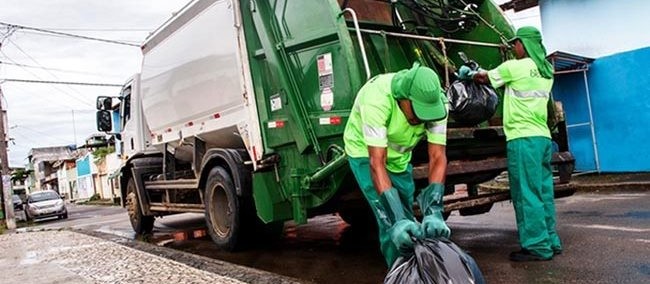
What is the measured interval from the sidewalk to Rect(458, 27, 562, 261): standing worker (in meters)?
1.84

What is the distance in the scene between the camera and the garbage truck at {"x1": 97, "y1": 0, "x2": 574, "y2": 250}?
14.6ft

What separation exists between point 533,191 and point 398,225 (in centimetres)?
214

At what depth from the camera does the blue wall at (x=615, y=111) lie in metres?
9.79

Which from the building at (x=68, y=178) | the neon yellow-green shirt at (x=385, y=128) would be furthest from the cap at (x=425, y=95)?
the building at (x=68, y=178)

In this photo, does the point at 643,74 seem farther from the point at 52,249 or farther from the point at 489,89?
the point at 52,249

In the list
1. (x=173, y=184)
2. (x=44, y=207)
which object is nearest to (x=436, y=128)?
(x=173, y=184)

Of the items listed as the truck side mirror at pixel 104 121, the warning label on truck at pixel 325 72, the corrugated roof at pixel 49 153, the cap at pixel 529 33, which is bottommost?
the warning label on truck at pixel 325 72

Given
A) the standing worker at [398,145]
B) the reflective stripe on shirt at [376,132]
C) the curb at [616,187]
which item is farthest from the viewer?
the curb at [616,187]

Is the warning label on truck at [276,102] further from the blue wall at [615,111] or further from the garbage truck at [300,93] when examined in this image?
the blue wall at [615,111]

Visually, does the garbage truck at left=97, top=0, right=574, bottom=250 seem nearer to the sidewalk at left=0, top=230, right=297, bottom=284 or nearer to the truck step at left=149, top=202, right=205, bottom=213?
the truck step at left=149, top=202, right=205, bottom=213

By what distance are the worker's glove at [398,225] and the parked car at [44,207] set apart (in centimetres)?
2077

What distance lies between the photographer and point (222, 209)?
623 cm

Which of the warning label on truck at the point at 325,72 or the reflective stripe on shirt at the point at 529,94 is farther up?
the warning label on truck at the point at 325,72

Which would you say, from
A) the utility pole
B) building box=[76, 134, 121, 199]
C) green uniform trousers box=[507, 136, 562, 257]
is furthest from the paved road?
building box=[76, 134, 121, 199]
